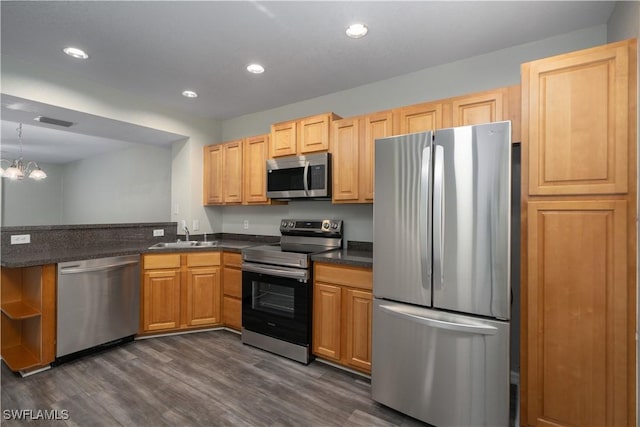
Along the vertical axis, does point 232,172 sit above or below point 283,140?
below

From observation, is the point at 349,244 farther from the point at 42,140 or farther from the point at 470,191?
the point at 42,140

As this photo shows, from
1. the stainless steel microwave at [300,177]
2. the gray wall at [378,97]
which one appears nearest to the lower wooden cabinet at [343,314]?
the gray wall at [378,97]

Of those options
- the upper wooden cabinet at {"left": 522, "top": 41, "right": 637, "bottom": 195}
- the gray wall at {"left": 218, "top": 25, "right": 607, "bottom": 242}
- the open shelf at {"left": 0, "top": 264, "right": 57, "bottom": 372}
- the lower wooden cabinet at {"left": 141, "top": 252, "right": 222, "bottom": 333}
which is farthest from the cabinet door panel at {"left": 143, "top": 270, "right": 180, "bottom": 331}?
the upper wooden cabinet at {"left": 522, "top": 41, "right": 637, "bottom": 195}

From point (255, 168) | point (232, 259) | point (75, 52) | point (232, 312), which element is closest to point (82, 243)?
point (232, 259)

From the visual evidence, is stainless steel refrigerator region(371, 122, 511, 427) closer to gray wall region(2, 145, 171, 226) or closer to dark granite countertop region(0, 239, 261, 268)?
dark granite countertop region(0, 239, 261, 268)

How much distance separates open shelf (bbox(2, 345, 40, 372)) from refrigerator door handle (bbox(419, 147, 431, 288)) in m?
3.16

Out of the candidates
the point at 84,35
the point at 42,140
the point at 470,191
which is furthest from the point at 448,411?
the point at 42,140

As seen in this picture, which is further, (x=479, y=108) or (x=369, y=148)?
Result: (x=369, y=148)

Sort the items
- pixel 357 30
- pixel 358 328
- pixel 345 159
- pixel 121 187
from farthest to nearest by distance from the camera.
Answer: pixel 121 187
pixel 345 159
pixel 358 328
pixel 357 30

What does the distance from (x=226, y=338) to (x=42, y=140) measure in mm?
5400

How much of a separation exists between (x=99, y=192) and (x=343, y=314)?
6818 mm

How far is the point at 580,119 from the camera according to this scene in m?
1.54

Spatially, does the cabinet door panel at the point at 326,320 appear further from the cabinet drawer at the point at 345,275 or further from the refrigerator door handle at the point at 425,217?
the refrigerator door handle at the point at 425,217

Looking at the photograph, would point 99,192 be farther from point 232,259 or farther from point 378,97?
point 378,97
